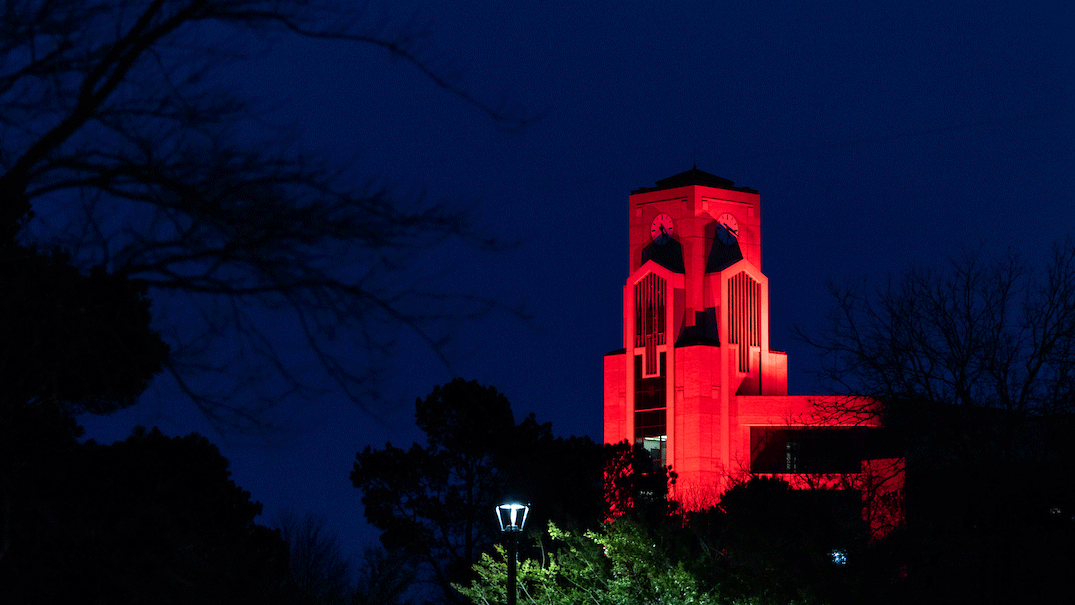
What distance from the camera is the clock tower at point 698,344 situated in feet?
213

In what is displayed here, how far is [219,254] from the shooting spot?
6.11m

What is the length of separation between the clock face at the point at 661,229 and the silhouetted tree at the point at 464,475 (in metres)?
24.5

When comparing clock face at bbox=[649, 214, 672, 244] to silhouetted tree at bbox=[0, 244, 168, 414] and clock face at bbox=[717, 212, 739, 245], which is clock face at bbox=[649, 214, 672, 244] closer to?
clock face at bbox=[717, 212, 739, 245]

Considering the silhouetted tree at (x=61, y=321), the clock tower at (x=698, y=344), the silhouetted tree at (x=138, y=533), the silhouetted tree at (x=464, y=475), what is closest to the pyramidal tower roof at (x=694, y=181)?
the clock tower at (x=698, y=344)

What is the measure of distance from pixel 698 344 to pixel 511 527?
50.1 meters

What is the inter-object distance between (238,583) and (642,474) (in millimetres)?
35131

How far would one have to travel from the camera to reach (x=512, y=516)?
16719 mm

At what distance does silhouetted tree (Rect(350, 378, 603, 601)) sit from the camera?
41.8m

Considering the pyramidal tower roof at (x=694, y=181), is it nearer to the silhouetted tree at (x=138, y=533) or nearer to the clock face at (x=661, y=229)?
the clock face at (x=661, y=229)

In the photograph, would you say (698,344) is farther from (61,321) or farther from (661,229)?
(61,321)

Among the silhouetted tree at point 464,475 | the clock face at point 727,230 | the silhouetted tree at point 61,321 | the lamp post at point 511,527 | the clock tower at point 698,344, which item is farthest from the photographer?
the clock face at point 727,230

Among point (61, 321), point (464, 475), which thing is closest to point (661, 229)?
point (464, 475)

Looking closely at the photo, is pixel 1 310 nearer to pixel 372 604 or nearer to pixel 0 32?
pixel 0 32

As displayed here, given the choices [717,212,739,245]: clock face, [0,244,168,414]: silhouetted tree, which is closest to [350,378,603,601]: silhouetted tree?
[717,212,739,245]: clock face
